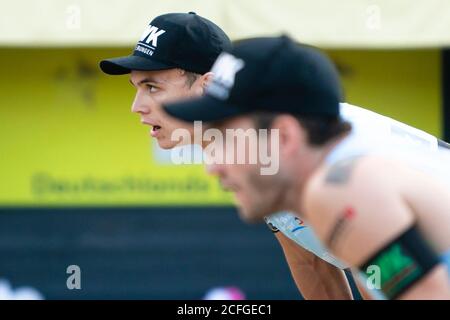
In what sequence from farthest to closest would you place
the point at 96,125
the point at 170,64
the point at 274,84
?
the point at 96,125 → the point at 170,64 → the point at 274,84

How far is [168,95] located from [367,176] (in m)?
1.94

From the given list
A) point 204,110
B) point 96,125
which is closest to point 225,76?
point 204,110

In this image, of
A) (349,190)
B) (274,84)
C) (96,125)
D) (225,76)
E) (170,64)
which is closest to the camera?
(349,190)

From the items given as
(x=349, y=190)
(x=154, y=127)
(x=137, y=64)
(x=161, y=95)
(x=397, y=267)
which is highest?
(x=137, y=64)

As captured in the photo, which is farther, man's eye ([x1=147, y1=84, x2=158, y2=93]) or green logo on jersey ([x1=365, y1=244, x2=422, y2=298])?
man's eye ([x1=147, y1=84, x2=158, y2=93])

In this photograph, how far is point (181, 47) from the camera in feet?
13.9

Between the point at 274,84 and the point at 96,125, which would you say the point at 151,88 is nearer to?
the point at 274,84

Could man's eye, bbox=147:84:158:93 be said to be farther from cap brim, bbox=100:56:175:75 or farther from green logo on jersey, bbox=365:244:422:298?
green logo on jersey, bbox=365:244:422:298

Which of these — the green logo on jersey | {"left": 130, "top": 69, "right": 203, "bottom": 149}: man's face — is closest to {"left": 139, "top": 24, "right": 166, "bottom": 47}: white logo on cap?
{"left": 130, "top": 69, "right": 203, "bottom": 149}: man's face

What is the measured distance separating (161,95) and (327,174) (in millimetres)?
1871

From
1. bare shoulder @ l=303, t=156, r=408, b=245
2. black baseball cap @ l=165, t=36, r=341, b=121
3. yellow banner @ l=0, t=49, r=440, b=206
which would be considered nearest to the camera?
bare shoulder @ l=303, t=156, r=408, b=245

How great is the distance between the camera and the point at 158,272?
8664 millimetres

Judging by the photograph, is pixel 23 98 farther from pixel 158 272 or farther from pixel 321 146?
pixel 321 146

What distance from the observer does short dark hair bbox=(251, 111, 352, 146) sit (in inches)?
102
